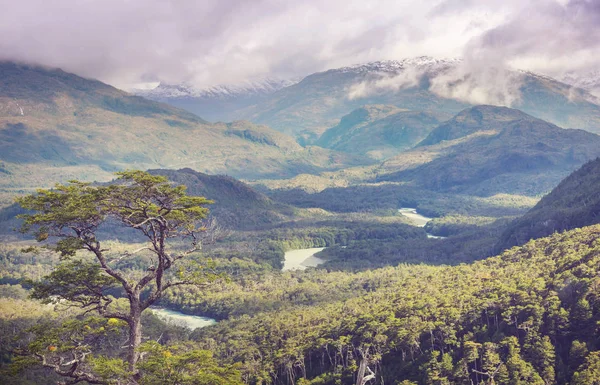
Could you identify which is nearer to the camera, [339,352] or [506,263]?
[339,352]

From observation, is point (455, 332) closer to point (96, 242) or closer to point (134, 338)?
point (134, 338)

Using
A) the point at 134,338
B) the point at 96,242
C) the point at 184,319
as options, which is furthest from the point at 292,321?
the point at 96,242

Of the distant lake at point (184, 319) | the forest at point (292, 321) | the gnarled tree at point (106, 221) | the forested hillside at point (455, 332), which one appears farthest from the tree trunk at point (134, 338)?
the distant lake at point (184, 319)

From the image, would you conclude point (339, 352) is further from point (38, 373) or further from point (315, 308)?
point (38, 373)

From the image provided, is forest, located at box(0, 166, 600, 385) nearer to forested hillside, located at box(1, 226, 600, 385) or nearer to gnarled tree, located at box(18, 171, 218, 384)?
gnarled tree, located at box(18, 171, 218, 384)

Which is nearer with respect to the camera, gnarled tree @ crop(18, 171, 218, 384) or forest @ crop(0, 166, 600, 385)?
forest @ crop(0, 166, 600, 385)

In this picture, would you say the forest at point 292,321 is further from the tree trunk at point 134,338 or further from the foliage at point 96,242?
the tree trunk at point 134,338

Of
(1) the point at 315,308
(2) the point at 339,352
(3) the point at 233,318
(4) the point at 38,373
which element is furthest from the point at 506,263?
(4) the point at 38,373

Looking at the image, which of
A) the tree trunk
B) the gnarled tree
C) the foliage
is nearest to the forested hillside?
the tree trunk
